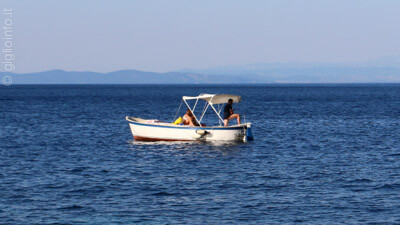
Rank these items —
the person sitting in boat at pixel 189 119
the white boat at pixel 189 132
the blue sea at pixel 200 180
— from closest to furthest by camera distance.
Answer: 1. the blue sea at pixel 200 180
2. the white boat at pixel 189 132
3. the person sitting in boat at pixel 189 119

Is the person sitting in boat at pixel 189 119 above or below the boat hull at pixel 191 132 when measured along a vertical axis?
above

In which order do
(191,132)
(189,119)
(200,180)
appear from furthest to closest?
(189,119), (191,132), (200,180)

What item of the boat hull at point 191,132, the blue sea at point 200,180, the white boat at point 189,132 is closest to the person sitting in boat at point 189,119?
the white boat at point 189,132

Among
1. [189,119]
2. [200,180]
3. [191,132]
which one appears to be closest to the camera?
[200,180]

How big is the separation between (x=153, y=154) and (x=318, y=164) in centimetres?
1004

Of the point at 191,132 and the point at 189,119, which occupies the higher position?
the point at 189,119

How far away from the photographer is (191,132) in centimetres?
4303

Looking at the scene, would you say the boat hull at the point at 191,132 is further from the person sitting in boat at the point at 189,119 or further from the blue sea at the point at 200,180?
the person sitting in boat at the point at 189,119

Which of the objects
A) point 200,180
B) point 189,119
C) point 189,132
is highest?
point 189,119

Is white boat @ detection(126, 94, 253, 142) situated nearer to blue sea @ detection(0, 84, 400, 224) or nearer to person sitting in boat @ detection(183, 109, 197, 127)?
person sitting in boat @ detection(183, 109, 197, 127)

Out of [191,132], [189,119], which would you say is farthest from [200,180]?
[189,119]

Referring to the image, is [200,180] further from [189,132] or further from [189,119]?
[189,119]

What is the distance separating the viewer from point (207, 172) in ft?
104

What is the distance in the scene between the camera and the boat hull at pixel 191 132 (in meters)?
42.8
